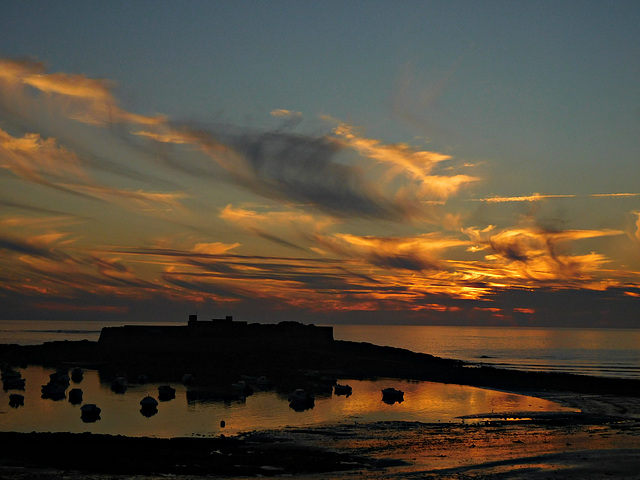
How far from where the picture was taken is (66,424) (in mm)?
43531

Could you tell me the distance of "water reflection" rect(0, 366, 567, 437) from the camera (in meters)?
43.0

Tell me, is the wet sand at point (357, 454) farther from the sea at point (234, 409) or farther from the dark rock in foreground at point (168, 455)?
the sea at point (234, 409)

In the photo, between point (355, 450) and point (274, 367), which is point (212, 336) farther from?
point (355, 450)

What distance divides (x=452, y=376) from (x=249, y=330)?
37.3 metres

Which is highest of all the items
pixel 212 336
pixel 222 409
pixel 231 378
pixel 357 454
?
pixel 212 336

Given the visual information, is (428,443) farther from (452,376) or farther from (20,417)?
(452,376)

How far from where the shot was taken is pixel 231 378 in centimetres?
7562

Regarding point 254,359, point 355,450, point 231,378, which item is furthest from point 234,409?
point 254,359

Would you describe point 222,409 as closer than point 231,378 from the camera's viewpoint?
Yes

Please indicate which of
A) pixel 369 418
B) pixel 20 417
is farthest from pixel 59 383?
pixel 369 418

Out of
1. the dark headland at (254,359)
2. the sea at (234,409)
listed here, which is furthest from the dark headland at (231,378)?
the sea at (234,409)

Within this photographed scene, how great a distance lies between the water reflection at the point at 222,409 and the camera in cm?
4300

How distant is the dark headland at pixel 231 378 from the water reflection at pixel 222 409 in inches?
162

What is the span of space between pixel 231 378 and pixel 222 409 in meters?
25.0
